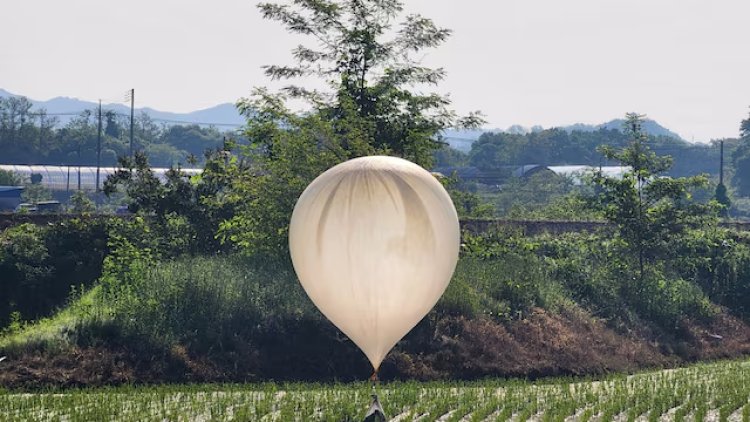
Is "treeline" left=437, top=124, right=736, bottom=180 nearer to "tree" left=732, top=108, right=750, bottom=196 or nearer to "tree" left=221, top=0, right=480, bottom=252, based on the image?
"tree" left=732, top=108, right=750, bottom=196

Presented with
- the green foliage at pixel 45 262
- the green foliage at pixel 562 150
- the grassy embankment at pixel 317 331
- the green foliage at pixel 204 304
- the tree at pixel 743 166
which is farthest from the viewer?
the green foliage at pixel 562 150

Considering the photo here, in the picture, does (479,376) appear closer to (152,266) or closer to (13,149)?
(152,266)

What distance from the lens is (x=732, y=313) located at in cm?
3616

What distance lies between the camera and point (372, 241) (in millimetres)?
14555

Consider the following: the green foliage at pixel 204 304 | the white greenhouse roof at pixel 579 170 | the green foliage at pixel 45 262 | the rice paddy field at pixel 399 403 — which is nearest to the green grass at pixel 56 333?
the green foliage at pixel 204 304

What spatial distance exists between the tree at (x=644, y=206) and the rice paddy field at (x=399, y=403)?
12.6 m

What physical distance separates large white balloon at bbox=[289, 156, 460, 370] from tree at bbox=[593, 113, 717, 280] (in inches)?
796

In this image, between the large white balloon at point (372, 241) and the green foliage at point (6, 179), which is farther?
the green foliage at point (6, 179)

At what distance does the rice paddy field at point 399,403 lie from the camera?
17.6 metres

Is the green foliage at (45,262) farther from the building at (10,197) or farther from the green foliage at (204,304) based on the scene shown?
the building at (10,197)

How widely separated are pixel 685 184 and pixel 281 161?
13.3 m

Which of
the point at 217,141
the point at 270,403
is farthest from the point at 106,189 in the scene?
the point at 217,141

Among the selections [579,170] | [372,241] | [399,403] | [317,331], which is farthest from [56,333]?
[579,170]

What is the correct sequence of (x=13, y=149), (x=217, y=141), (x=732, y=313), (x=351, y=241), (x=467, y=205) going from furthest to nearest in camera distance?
(x=217, y=141) → (x=13, y=149) → (x=467, y=205) → (x=732, y=313) → (x=351, y=241)
